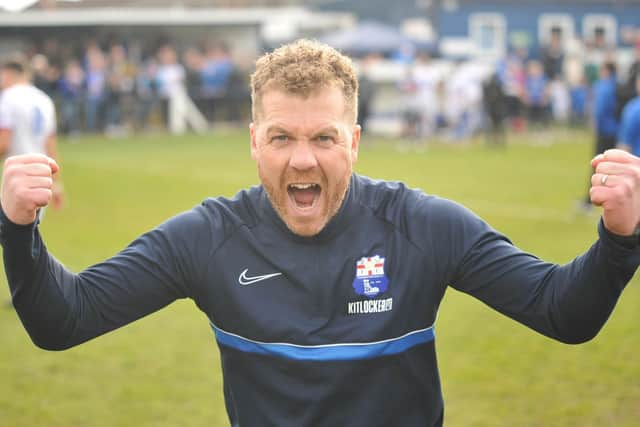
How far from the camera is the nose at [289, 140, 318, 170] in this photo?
10.6ft

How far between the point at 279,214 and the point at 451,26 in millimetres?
43702

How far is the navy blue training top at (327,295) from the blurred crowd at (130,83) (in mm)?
29777

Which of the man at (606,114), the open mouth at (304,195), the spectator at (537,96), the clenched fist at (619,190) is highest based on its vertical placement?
the clenched fist at (619,190)

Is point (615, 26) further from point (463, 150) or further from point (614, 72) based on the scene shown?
point (614, 72)

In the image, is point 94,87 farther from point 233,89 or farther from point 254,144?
point 254,144

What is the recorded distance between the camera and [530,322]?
3.26 m

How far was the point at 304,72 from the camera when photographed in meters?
3.23

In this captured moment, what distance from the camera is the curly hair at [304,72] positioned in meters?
3.23

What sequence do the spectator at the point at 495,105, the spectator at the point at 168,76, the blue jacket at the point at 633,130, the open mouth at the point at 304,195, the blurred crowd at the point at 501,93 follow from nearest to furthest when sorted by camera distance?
the open mouth at the point at 304,195
the blue jacket at the point at 633,130
the spectator at the point at 495,105
the blurred crowd at the point at 501,93
the spectator at the point at 168,76

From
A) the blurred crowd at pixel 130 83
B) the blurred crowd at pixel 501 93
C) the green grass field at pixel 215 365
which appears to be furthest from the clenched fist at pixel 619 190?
the blurred crowd at pixel 130 83

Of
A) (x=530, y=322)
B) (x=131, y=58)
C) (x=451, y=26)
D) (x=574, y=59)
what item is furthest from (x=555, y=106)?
(x=530, y=322)

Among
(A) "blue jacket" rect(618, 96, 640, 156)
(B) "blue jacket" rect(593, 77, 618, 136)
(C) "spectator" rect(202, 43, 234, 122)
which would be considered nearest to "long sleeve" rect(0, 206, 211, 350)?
(A) "blue jacket" rect(618, 96, 640, 156)

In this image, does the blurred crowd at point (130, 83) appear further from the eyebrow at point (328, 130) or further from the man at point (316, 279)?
the eyebrow at point (328, 130)

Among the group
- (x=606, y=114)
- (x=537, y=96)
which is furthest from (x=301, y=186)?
(x=537, y=96)
